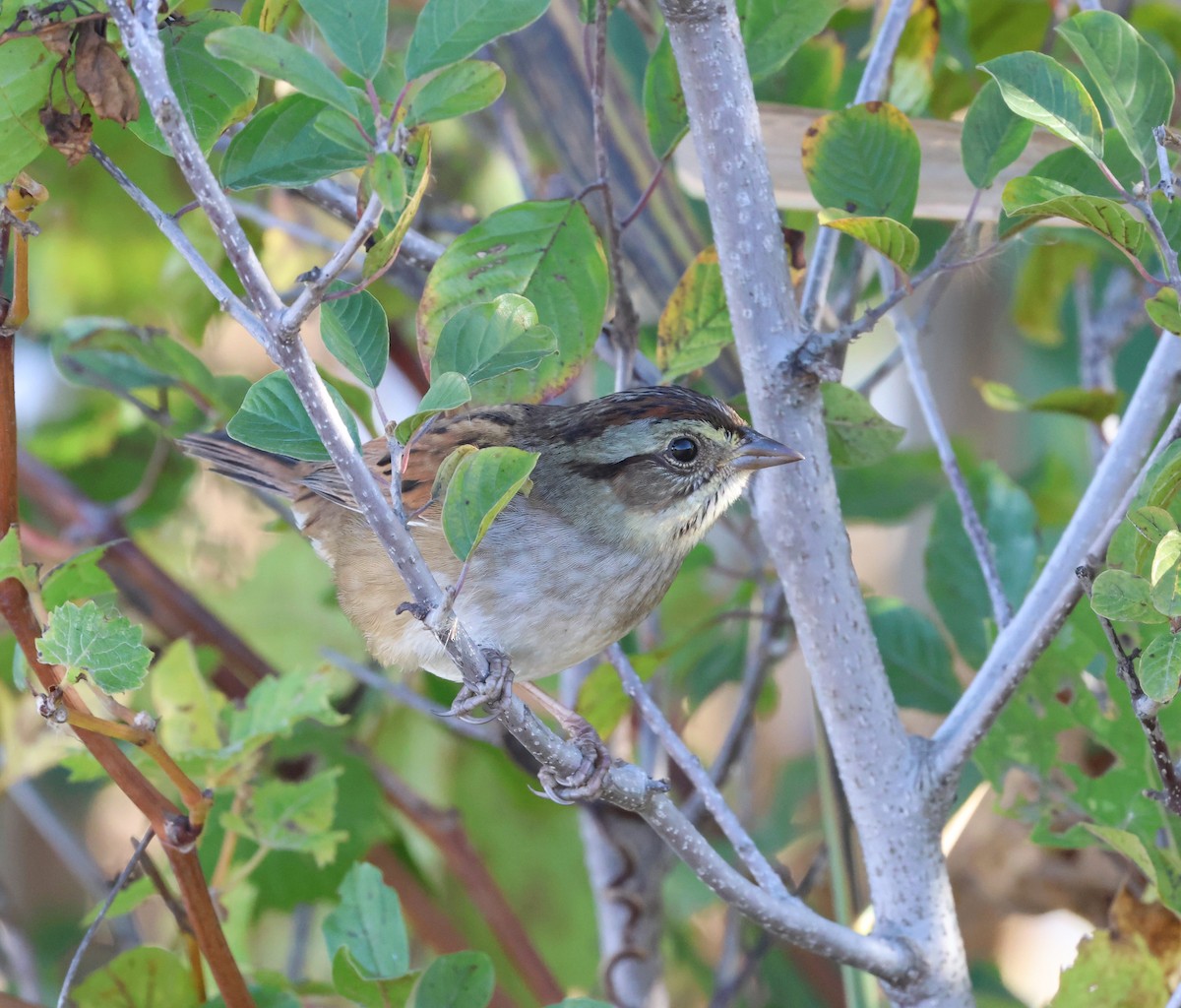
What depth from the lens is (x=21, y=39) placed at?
1.14m

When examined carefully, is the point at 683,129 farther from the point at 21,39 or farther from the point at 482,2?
the point at 21,39

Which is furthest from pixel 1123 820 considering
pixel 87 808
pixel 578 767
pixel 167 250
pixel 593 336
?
pixel 87 808

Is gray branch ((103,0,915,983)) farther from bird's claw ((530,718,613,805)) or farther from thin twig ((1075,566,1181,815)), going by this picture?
thin twig ((1075,566,1181,815))

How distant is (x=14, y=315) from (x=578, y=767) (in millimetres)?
699

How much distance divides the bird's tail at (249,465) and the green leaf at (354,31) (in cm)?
135

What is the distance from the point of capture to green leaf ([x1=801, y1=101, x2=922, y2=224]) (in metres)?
1.44

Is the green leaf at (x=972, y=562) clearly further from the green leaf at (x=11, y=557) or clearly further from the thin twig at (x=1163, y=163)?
the green leaf at (x=11, y=557)

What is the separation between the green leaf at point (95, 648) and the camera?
1.17 meters

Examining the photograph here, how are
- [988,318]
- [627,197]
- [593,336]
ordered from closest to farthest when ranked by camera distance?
[593,336]
[627,197]
[988,318]

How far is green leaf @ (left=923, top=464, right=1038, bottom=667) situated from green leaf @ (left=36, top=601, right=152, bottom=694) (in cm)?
128

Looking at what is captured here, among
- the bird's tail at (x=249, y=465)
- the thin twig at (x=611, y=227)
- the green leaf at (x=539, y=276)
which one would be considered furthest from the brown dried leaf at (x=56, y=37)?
the bird's tail at (x=249, y=465)

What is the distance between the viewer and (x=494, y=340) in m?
1.14

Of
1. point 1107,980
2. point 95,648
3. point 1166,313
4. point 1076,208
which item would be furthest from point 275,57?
point 1107,980

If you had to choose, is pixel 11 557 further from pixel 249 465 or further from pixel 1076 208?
pixel 249 465
